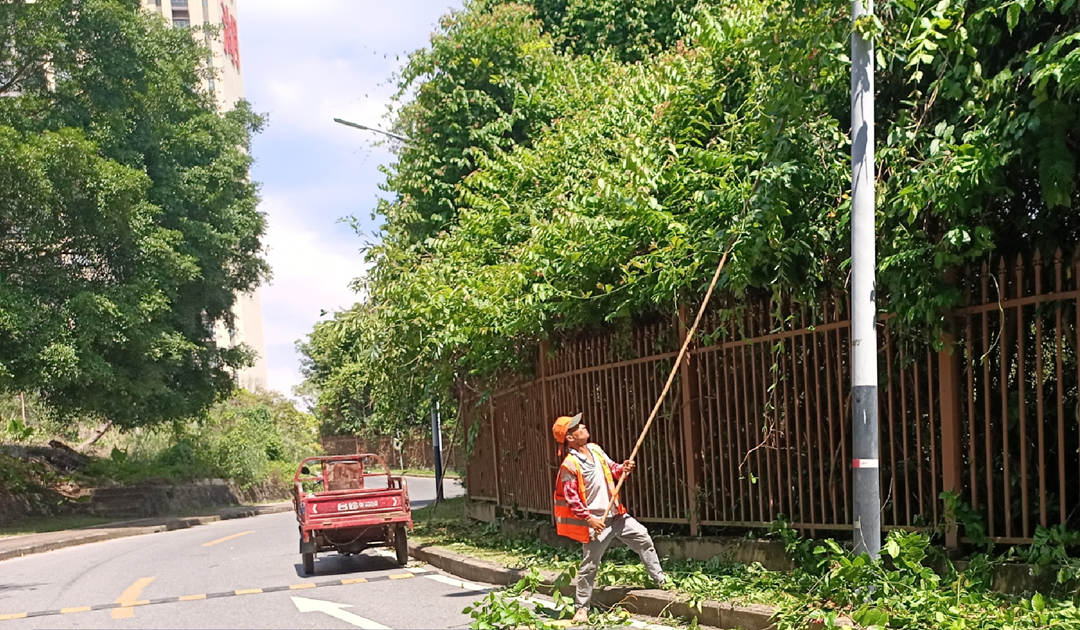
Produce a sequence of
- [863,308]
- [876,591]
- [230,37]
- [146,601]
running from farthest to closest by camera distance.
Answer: [230,37] < [146,601] < [863,308] < [876,591]

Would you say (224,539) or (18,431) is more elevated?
(18,431)

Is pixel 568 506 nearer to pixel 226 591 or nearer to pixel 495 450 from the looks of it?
pixel 226 591

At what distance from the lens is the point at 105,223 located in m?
22.9

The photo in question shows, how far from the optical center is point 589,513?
7777 millimetres

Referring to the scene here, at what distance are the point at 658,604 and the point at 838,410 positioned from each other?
207 centimetres

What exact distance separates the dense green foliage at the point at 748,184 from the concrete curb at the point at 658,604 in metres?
2.33

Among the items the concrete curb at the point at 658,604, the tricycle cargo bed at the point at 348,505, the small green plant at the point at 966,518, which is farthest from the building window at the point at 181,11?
the small green plant at the point at 966,518

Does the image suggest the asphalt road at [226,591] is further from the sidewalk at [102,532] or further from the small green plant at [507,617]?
the sidewalk at [102,532]

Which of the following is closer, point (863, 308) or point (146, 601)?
point (863, 308)

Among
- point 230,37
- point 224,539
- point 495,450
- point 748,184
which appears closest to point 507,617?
point 748,184

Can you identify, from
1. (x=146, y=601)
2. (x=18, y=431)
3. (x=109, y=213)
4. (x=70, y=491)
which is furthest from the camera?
(x=18, y=431)

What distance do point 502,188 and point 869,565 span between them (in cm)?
843

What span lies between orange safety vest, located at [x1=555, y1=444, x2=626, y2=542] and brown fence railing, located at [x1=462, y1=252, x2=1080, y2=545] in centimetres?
126

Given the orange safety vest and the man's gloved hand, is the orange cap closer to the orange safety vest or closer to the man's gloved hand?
the orange safety vest
